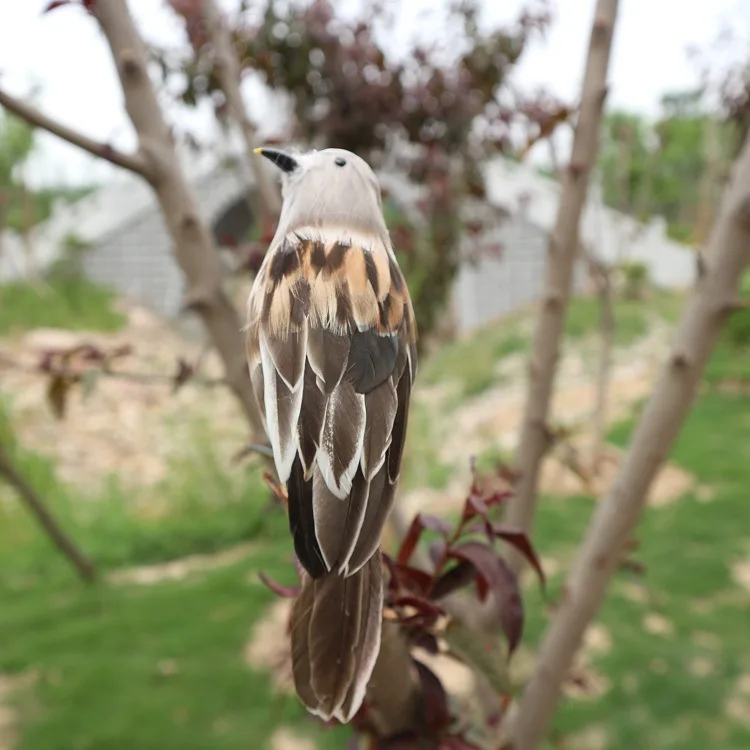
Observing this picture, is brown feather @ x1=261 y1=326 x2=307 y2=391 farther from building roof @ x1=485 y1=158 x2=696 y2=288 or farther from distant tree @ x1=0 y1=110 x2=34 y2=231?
distant tree @ x1=0 y1=110 x2=34 y2=231

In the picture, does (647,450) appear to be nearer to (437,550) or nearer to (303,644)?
(437,550)

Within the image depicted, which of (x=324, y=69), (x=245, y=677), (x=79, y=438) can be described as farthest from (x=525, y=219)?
(x=245, y=677)

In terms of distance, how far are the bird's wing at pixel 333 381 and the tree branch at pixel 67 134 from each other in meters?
0.46

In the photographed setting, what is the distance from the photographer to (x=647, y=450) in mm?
1110

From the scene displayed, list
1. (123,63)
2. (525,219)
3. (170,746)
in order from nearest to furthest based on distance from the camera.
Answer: (123,63) < (170,746) < (525,219)

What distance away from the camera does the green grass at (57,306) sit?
7.19m

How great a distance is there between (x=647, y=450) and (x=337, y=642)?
2.40 feet

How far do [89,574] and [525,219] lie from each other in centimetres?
639

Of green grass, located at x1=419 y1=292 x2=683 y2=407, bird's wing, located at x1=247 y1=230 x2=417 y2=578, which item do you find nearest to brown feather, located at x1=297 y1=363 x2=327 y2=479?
bird's wing, located at x1=247 y1=230 x2=417 y2=578

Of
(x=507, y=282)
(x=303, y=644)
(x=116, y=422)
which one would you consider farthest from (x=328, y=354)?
(x=507, y=282)

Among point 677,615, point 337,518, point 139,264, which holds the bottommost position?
point 139,264

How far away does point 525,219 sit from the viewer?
822 cm

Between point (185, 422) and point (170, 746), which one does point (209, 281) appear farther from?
point (185, 422)

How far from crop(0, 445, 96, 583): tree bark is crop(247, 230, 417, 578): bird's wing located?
2.60m
